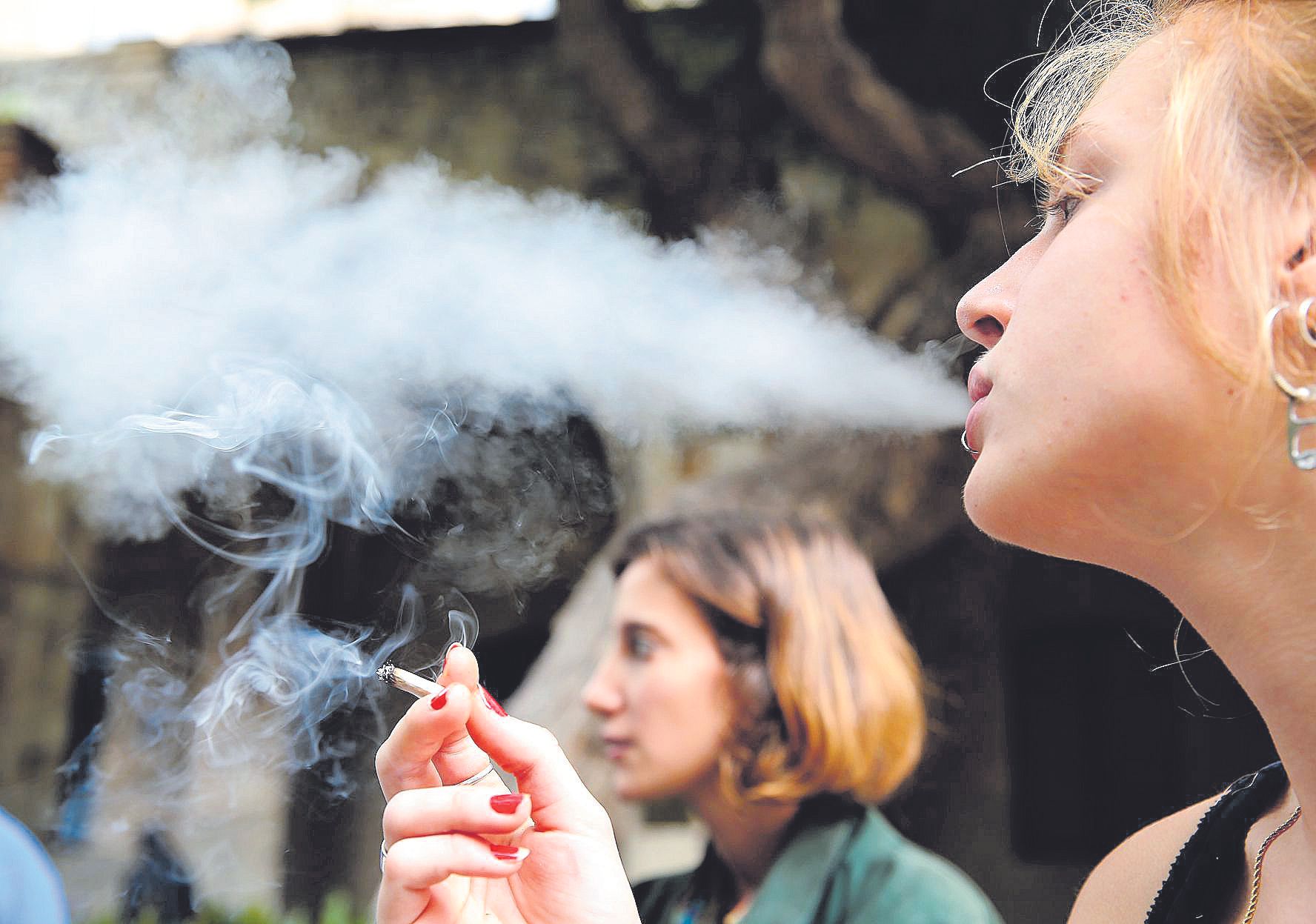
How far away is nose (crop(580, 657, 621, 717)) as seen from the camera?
76.5 inches

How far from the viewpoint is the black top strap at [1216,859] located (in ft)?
3.07

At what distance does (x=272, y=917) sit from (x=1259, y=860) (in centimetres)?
273

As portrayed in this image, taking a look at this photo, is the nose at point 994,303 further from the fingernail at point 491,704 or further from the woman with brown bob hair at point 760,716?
the woman with brown bob hair at point 760,716

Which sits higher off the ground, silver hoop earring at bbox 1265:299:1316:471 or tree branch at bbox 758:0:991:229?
silver hoop earring at bbox 1265:299:1316:471

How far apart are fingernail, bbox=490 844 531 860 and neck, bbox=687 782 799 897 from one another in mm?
1043

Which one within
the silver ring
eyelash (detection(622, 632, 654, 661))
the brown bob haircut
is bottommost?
eyelash (detection(622, 632, 654, 661))

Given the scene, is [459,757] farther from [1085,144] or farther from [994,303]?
[1085,144]

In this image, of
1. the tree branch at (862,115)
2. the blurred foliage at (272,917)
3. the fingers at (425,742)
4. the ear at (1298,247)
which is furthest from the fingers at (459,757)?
the tree branch at (862,115)

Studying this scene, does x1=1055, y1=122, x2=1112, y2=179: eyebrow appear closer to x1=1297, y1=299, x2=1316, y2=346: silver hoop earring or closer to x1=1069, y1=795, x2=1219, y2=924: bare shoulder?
x1=1297, y1=299, x2=1316, y2=346: silver hoop earring

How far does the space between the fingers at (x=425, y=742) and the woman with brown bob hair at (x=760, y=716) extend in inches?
37.3

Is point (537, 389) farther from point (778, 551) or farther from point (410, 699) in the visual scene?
point (410, 699)

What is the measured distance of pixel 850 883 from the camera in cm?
169

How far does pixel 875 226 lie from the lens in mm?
3170

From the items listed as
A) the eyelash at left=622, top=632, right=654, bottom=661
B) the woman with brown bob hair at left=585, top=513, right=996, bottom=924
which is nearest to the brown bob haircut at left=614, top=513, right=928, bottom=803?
the woman with brown bob hair at left=585, top=513, right=996, bottom=924
